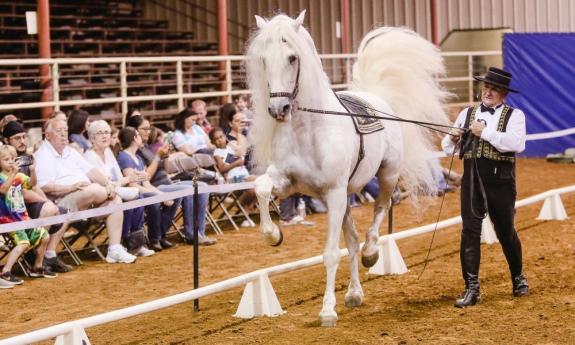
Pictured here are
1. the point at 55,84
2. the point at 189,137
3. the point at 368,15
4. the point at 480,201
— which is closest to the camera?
the point at 480,201

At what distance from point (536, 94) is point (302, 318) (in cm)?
1298

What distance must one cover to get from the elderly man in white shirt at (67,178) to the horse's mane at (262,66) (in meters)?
2.95

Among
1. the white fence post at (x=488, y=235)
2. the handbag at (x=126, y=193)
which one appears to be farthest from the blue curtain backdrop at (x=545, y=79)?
the handbag at (x=126, y=193)

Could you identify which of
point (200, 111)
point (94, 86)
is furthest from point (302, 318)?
point (94, 86)

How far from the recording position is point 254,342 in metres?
6.00

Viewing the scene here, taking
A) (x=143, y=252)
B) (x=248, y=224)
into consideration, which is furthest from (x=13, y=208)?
(x=248, y=224)

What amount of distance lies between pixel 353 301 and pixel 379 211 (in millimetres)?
898

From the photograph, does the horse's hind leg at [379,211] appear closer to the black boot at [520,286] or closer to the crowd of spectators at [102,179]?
the black boot at [520,286]

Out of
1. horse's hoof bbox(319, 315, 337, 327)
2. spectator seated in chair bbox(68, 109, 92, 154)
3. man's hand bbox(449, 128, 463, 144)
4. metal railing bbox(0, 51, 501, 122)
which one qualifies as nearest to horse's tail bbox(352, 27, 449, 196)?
man's hand bbox(449, 128, 463, 144)

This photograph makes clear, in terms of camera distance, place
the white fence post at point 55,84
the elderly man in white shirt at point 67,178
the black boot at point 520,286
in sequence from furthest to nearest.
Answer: the white fence post at point 55,84 < the elderly man in white shirt at point 67,178 < the black boot at point 520,286

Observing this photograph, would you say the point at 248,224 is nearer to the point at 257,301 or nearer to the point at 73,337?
the point at 257,301

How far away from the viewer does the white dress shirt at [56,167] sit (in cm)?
902

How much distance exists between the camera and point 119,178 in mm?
9680

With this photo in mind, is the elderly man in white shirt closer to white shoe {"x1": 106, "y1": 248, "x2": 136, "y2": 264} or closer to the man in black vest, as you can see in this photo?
white shoe {"x1": 106, "y1": 248, "x2": 136, "y2": 264}
